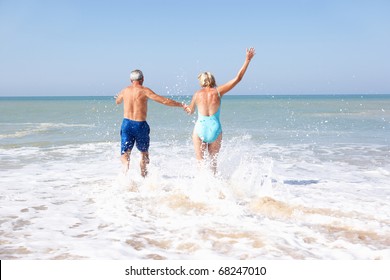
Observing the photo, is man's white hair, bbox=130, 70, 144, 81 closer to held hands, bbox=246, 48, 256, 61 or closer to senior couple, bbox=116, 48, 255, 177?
senior couple, bbox=116, 48, 255, 177

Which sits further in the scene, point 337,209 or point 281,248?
point 337,209

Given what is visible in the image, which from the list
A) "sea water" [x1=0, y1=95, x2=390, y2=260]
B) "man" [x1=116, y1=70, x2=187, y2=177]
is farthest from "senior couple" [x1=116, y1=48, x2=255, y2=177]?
"sea water" [x1=0, y1=95, x2=390, y2=260]

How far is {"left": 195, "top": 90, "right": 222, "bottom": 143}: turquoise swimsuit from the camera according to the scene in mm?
6723

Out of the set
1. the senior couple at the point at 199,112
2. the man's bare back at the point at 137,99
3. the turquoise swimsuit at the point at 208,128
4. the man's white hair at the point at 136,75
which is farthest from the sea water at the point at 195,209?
the man's white hair at the point at 136,75

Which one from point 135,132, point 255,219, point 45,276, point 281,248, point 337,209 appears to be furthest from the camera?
point 135,132

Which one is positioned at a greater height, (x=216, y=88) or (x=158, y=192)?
(x=216, y=88)

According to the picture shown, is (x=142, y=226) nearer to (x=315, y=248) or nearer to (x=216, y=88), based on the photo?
(x=315, y=248)

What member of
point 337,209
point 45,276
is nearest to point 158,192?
point 337,209

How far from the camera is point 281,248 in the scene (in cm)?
448

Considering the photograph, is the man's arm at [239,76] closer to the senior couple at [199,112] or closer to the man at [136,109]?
the senior couple at [199,112]

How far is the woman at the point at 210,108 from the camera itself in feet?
21.6

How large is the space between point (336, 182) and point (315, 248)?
3.95 metres

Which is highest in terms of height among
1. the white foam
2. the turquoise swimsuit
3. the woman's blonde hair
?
the woman's blonde hair

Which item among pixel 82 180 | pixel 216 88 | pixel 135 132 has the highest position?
pixel 216 88
